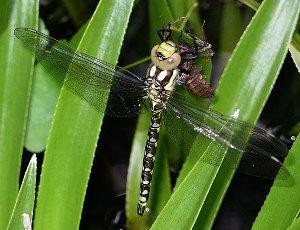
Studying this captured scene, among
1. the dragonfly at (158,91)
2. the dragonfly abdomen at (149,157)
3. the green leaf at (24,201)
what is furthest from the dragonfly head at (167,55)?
the green leaf at (24,201)

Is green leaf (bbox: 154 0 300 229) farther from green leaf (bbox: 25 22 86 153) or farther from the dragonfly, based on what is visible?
green leaf (bbox: 25 22 86 153)

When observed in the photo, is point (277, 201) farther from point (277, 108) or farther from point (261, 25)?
point (277, 108)

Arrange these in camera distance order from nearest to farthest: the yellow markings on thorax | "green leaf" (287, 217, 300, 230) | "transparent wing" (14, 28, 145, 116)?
1. "green leaf" (287, 217, 300, 230)
2. "transparent wing" (14, 28, 145, 116)
3. the yellow markings on thorax

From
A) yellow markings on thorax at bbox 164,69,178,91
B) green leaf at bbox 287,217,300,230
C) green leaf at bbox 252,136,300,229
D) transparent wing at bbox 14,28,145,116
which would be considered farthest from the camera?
yellow markings on thorax at bbox 164,69,178,91

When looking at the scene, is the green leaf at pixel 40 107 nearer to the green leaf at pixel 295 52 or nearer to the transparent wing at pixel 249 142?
the transparent wing at pixel 249 142

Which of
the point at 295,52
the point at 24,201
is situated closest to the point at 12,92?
the point at 24,201

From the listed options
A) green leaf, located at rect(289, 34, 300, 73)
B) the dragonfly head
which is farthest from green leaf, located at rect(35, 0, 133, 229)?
green leaf, located at rect(289, 34, 300, 73)

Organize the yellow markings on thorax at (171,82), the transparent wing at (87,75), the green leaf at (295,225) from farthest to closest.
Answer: the yellow markings on thorax at (171,82)
the transparent wing at (87,75)
the green leaf at (295,225)

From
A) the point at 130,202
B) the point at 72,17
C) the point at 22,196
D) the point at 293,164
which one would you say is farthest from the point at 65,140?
the point at 72,17
